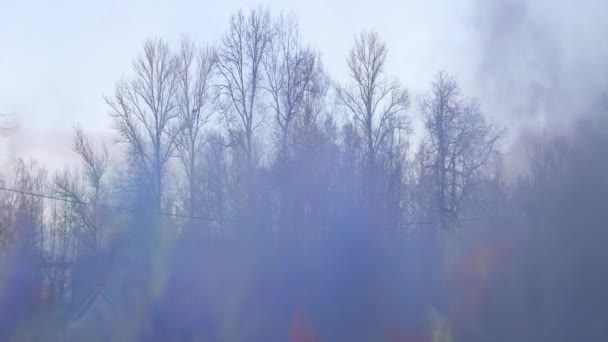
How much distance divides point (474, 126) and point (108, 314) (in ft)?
74.0

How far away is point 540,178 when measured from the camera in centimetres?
2381

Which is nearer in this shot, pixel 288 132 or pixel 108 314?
pixel 108 314

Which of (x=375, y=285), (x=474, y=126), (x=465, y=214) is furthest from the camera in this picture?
(x=474, y=126)

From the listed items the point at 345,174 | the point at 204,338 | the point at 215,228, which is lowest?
the point at 204,338

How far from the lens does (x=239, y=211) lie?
34281 millimetres

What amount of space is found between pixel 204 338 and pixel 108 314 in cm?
425

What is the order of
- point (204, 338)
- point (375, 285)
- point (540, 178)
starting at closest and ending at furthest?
1. point (540, 178)
2. point (204, 338)
3. point (375, 285)

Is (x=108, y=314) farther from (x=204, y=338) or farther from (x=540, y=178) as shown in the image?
(x=540, y=178)

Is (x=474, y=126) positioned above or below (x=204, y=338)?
above

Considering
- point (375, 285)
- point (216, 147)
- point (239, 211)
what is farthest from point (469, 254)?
point (216, 147)

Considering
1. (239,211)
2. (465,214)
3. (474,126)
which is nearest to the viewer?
(239,211)

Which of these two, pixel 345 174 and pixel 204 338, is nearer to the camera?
pixel 204 338

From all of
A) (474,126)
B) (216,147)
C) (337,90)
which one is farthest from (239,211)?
(474,126)

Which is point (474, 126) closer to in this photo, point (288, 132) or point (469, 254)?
point (288, 132)
